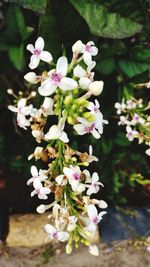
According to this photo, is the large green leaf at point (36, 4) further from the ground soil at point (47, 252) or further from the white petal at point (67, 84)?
the ground soil at point (47, 252)

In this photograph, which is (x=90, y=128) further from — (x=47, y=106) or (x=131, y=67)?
(x=131, y=67)

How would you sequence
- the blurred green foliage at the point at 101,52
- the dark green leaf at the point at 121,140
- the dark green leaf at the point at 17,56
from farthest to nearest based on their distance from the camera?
the dark green leaf at the point at 121,140, the dark green leaf at the point at 17,56, the blurred green foliage at the point at 101,52

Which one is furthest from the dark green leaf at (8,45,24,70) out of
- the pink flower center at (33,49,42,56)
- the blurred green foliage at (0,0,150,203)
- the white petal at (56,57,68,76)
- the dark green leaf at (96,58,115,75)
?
the white petal at (56,57,68,76)

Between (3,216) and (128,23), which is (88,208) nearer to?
(128,23)

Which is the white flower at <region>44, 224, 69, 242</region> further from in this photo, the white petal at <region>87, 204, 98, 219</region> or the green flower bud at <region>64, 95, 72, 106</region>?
the green flower bud at <region>64, 95, 72, 106</region>

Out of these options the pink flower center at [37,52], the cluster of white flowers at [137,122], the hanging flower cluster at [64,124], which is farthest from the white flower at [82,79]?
the cluster of white flowers at [137,122]

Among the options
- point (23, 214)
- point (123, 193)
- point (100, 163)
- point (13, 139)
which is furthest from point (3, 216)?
point (100, 163)

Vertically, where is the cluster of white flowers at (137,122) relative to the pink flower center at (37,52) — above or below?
below

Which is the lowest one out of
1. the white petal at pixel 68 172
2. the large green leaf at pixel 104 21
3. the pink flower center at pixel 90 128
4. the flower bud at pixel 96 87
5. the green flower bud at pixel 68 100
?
the white petal at pixel 68 172
